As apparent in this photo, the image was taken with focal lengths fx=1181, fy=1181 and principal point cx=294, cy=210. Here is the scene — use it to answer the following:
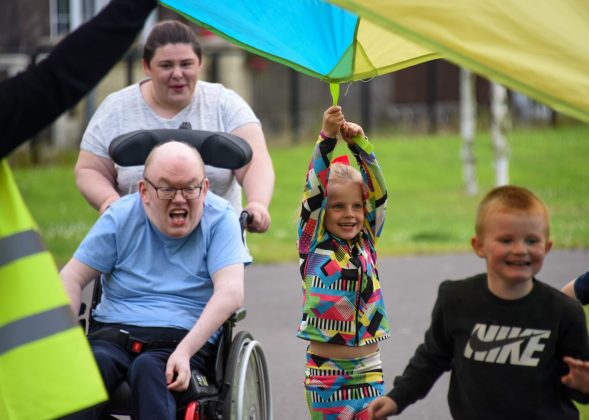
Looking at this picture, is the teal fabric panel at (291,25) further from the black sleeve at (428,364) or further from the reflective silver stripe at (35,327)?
the reflective silver stripe at (35,327)

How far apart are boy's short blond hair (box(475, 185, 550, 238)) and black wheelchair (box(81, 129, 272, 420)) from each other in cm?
143

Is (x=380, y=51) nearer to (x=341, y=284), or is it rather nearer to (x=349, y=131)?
(x=349, y=131)

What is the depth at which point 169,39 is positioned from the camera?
5.69 meters

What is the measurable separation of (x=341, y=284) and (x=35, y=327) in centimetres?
193

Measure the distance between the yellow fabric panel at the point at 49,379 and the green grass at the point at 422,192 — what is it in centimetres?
820

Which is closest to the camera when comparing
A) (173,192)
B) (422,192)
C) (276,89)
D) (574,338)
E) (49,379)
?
(49,379)

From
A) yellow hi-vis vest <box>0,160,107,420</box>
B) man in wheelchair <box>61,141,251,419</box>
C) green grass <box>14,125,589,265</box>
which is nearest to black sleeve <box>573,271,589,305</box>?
man in wheelchair <box>61,141,251,419</box>

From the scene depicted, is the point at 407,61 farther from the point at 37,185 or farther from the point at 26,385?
the point at 37,185

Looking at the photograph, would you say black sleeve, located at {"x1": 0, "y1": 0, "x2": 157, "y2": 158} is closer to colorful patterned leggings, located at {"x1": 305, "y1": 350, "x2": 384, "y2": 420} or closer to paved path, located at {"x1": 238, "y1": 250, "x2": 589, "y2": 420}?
colorful patterned leggings, located at {"x1": 305, "y1": 350, "x2": 384, "y2": 420}

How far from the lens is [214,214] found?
5.00 m

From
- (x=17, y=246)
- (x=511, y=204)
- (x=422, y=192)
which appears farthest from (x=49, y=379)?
(x=422, y=192)

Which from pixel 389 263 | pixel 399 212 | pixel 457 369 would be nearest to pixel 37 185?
pixel 399 212

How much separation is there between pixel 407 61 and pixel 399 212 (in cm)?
1009

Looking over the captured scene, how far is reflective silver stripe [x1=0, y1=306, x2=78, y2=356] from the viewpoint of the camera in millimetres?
3316
